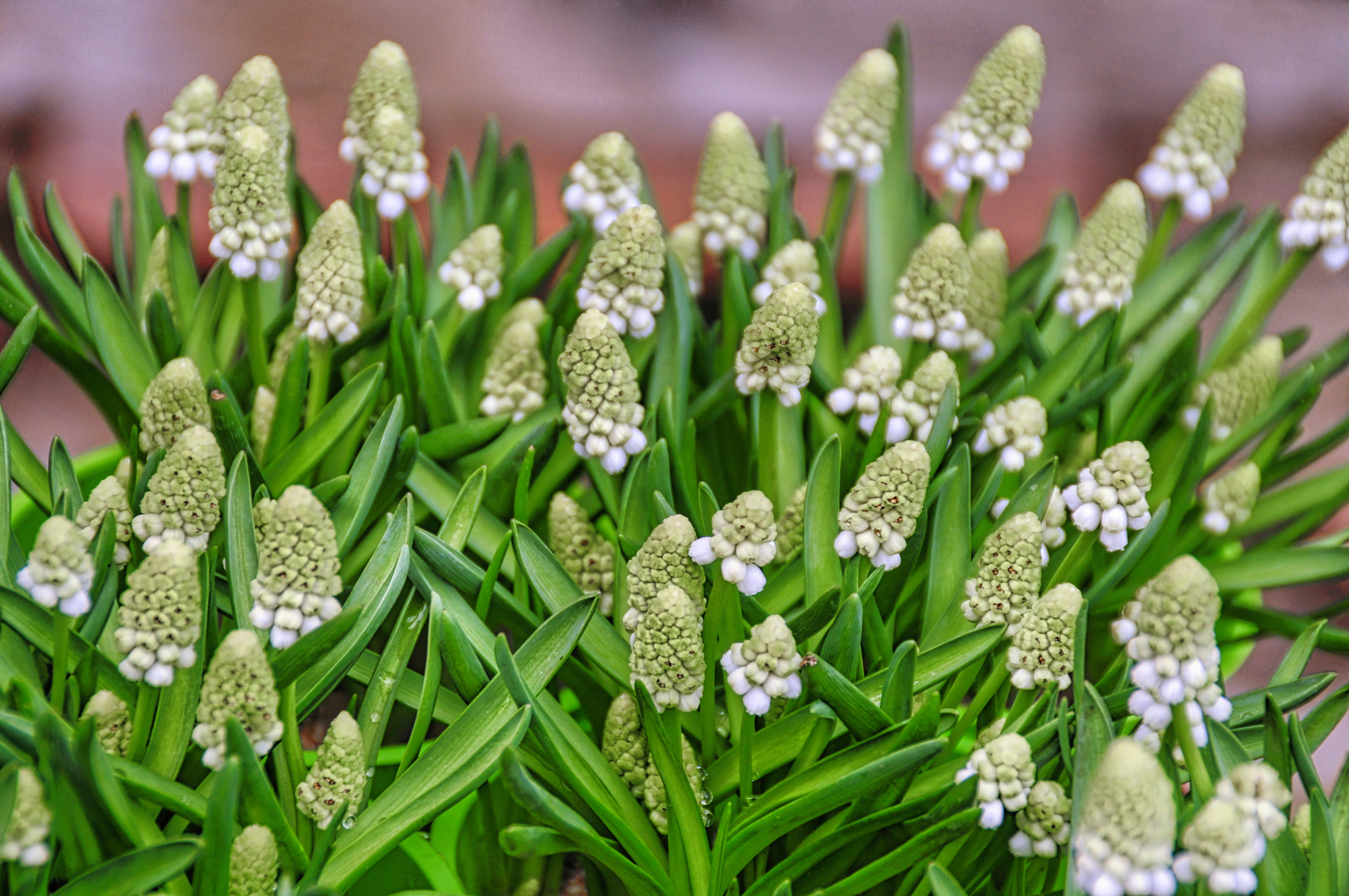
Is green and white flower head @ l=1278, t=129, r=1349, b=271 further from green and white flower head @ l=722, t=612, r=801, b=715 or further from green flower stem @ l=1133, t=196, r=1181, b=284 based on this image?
green and white flower head @ l=722, t=612, r=801, b=715

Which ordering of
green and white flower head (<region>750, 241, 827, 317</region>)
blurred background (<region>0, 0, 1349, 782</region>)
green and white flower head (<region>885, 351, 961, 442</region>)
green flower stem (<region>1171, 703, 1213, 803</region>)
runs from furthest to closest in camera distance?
blurred background (<region>0, 0, 1349, 782</region>)
green and white flower head (<region>750, 241, 827, 317</region>)
green and white flower head (<region>885, 351, 961, 442</region>)
green flower stem (<region>1171, 703, 1213, 803</region>)

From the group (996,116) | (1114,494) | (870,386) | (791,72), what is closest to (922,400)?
(870,386)

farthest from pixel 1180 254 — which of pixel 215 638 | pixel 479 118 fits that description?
pixel 479 118

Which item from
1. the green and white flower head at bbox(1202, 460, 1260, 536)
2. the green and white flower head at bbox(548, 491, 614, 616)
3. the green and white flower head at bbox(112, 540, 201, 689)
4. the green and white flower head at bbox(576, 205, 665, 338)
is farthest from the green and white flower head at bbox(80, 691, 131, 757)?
the green and white flower head at bbox(1202, 460, 1260, 536)

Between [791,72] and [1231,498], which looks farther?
[791,72]

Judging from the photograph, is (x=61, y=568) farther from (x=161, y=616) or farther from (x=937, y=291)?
(x=937, y=291)

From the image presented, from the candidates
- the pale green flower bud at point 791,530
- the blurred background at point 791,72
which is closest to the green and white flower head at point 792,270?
the pale green flower bud at point 791,530
